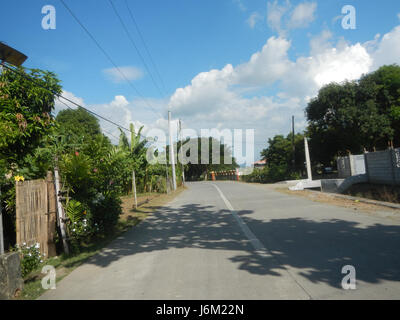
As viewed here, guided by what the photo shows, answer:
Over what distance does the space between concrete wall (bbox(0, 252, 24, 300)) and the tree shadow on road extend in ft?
5.04

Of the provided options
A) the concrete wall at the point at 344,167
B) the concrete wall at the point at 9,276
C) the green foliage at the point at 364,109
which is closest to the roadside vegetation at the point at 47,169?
the concrete wall at the point at 9,276

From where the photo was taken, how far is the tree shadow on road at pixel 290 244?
183 inches

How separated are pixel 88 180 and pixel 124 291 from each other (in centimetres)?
406

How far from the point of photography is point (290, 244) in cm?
626

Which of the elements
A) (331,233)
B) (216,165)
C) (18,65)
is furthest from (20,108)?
(216,165)

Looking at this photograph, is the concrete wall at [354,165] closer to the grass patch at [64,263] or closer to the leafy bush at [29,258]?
the grass patch at [64,263]

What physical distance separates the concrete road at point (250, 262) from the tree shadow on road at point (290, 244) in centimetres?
1

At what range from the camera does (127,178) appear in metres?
20.8

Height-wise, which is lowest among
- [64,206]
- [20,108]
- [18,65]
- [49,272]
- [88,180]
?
[49,272]

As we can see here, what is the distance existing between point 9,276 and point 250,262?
3806 millimetres

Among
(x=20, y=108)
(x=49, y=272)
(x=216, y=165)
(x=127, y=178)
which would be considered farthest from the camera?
(x=216, y=165)

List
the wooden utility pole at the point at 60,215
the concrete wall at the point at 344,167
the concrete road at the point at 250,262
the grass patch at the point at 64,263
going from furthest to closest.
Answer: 1. the concrete wall at the point at 344,167
2. the wooden utility pole at the point at 60,215
3. the grass patch at the point at 64,263
4. the concrete road at the point at 250,262

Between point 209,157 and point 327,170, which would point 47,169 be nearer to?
point 327,170

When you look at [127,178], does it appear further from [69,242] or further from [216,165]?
[216,165]
